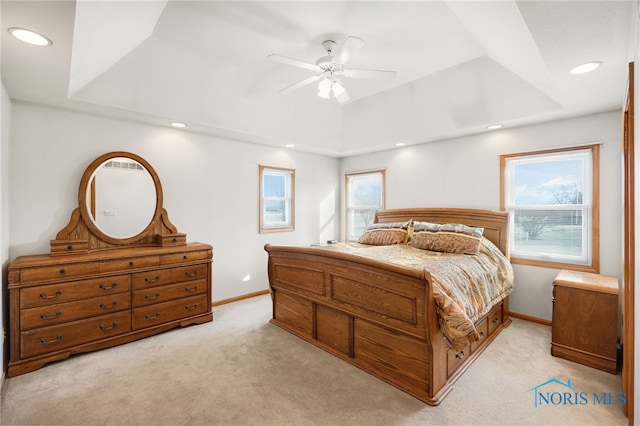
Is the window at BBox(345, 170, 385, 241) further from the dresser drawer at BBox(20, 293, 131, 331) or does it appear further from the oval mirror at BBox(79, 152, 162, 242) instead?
the dresser drawer at BBox(20, 293, 131, 331)

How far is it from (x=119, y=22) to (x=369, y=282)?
2.63m

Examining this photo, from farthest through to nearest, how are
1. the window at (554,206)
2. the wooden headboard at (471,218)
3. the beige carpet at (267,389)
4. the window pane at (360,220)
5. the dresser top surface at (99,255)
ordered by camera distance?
the window pane at (360,220) < the wooden headboard at (471,218) < the window at (554,206) < the dresser top surface at (99,255) < the beige carpet at (267,389)

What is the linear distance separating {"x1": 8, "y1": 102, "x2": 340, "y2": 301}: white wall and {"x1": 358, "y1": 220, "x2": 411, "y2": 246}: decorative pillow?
1.41m

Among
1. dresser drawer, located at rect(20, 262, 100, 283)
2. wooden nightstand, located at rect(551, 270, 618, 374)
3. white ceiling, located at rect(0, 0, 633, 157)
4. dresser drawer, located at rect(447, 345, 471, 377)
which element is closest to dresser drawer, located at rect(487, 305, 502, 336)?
wooden nightstand, located at rect(551, 270, 618, 374)

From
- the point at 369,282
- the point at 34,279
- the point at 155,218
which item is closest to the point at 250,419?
the point at 369,282

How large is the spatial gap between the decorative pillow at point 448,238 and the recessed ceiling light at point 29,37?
3828 mm

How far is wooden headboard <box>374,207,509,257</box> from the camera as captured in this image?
3705mm

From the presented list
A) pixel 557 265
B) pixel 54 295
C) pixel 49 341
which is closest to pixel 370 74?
pixel 557 265

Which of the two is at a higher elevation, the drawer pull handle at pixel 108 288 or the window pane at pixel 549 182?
the window pane at pixel 549 182

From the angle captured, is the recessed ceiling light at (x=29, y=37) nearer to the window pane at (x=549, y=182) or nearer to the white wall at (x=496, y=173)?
the white wall at (x=496, y=173)

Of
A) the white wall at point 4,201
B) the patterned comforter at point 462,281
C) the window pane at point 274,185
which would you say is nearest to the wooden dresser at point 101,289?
the white wall at point 4,201

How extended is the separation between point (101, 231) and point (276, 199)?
8.17 ft

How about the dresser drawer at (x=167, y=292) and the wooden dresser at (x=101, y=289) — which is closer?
the wooden dresser at (x=101, y=289)

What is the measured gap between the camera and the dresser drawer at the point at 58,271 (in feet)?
8.14
